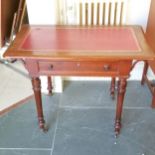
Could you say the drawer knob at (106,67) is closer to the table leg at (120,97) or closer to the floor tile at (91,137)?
the table leg at (120,97)

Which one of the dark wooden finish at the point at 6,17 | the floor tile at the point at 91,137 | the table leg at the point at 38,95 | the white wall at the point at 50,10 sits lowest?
the floor tile at the point at 91,137

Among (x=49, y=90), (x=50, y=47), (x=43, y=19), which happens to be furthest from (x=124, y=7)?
(x=49, y=90)

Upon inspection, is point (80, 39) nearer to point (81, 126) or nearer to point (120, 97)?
Answer: point (120, 97)

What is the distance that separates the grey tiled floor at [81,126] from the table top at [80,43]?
2.13 ft

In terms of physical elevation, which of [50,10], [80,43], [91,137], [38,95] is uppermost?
[50,10]

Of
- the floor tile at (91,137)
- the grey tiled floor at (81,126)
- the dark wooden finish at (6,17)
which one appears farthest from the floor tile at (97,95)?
the dark wooden finish at (6,17)

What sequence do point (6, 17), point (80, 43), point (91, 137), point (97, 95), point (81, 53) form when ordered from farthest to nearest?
1. point (6, 17)
2. point (97, 95)
3. point (91, 137)
4. point (80, 43)
5. point (81, 53)

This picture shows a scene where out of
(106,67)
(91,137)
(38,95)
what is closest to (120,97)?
(106,67)

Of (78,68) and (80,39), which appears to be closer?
(78,68)

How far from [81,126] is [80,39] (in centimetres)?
67

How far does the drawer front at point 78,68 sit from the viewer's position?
1.41 meters

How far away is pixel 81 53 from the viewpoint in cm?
138

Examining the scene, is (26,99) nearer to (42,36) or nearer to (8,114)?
(8,114)

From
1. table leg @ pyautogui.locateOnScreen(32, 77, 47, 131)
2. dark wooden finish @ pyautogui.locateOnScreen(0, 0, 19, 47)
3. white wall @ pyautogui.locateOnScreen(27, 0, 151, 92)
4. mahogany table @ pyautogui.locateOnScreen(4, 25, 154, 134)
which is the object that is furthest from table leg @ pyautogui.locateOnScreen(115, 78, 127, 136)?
dark wooden finish @ pyautogui.locateOnScreen(0, 0, 19, 47)
